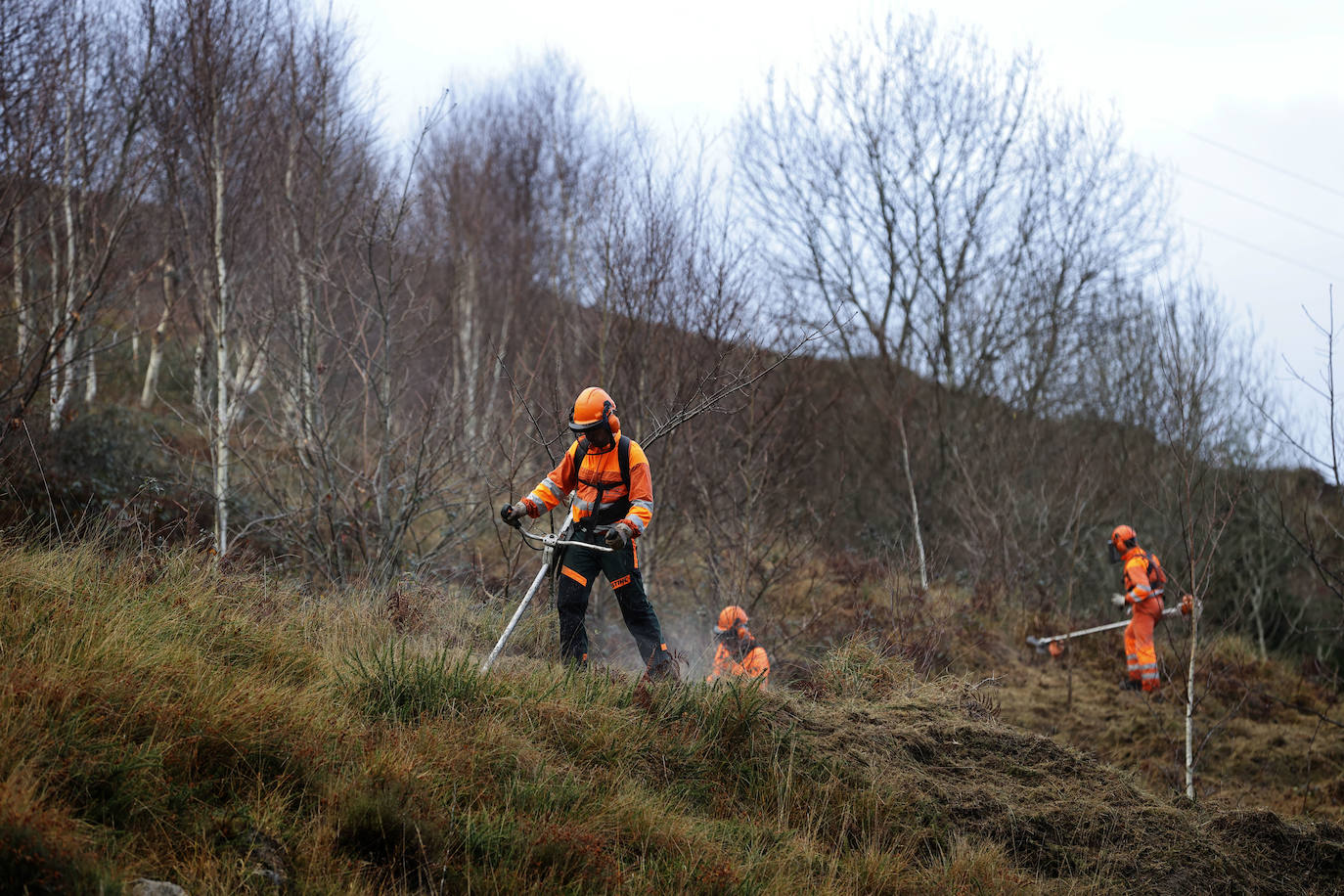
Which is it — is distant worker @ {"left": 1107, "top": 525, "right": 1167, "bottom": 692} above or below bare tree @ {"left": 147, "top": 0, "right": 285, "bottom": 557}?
below

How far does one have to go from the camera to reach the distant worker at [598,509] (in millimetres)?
5336

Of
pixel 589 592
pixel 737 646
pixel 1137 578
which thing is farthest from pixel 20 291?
pixel 1137 578

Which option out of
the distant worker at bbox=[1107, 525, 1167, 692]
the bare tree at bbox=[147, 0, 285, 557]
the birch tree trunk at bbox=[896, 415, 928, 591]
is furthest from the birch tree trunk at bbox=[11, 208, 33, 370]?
the distant worker at bbox=[1107, 525, 1167, 692]

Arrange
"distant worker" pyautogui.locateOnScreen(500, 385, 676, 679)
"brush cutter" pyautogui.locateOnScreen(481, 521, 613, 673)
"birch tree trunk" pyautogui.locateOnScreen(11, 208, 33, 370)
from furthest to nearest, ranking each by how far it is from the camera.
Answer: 1. "birch tree trunk" pyautogui.locateOnScreen(11, 208, 33, 370)
2. "distant worker" pyautogui.locateOnScreen(500, 385, 676, 679)
3. "brush cutter" pyautogui.locateOnScreen(481, 521, 613, 673)

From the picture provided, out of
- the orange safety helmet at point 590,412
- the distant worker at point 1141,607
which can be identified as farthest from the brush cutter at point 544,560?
the distant worker at point 1141,607

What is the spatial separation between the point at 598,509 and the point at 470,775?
2.19m

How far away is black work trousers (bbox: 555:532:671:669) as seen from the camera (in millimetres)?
5406

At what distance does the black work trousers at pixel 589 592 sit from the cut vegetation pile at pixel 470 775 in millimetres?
401

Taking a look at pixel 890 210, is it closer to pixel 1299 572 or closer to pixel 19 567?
pixel 1299 572

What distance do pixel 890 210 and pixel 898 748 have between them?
1459 cm

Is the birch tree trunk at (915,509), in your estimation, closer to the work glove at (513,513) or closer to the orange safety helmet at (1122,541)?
the orange safety helmet at (1122,541)

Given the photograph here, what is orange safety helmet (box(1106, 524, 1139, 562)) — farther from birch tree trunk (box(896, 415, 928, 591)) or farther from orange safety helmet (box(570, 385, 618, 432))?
orange safety helmet (box(570, 385, 618, 432))

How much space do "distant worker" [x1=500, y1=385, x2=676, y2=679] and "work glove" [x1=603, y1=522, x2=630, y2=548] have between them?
233 mm

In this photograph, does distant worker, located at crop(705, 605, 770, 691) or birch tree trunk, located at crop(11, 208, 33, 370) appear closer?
birch tree trunk, located at crop(11, 208, 33, 370)
